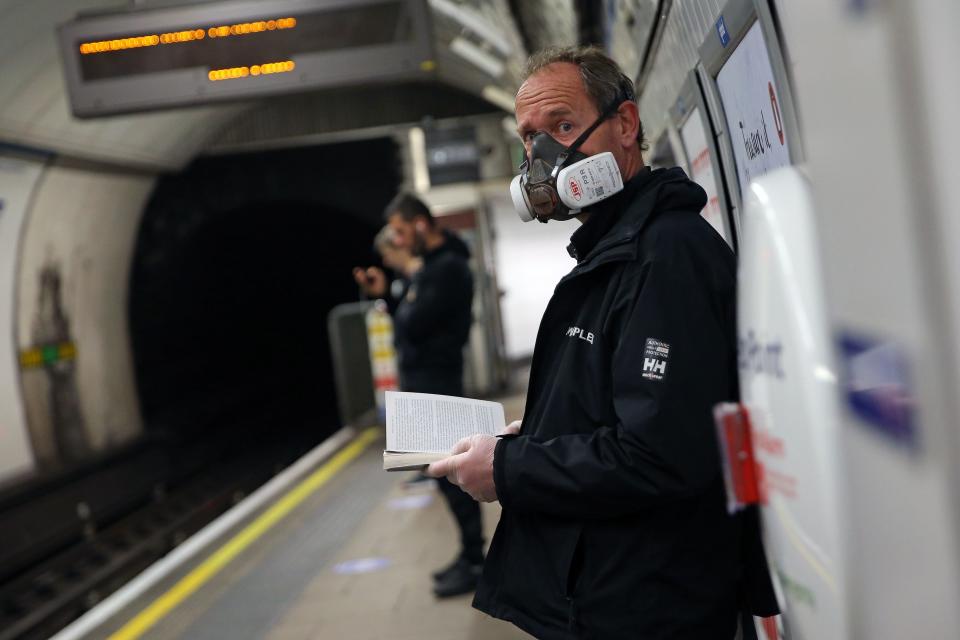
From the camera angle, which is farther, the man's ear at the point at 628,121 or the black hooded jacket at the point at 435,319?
the black hooded jacket at the point at 435,319

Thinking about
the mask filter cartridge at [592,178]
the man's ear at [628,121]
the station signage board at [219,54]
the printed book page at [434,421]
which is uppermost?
the station signage board at [219,54]

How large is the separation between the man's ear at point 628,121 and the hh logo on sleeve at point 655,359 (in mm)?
537

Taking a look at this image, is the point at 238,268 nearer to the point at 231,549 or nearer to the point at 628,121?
the point at 231,549

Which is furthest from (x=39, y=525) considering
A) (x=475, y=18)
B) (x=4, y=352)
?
(x=475, y=18)

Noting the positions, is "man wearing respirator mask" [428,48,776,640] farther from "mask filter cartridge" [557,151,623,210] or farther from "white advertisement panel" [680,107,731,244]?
"white advertisement panel" [680,107,731,244]

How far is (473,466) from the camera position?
176cm

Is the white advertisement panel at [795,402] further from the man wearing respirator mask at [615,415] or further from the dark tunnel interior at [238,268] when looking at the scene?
the dark tunnel interior at [238,268]

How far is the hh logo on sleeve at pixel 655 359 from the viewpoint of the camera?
1.49m

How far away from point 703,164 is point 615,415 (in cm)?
169

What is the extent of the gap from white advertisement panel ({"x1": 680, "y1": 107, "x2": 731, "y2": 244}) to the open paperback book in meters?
1.07

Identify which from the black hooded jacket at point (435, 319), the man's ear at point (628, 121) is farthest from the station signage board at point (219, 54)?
the man's ear at point (628, 121)

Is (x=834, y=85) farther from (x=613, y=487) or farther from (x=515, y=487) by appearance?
(x=515, y=487)

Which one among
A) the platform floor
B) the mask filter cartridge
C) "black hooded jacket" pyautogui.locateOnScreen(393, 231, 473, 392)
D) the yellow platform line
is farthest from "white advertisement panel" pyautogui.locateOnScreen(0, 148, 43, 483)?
the mask filter cartridge

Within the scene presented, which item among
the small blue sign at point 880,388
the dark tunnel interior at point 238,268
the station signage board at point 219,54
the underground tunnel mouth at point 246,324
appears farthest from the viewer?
the underground tunnel mouth at point 246,324
